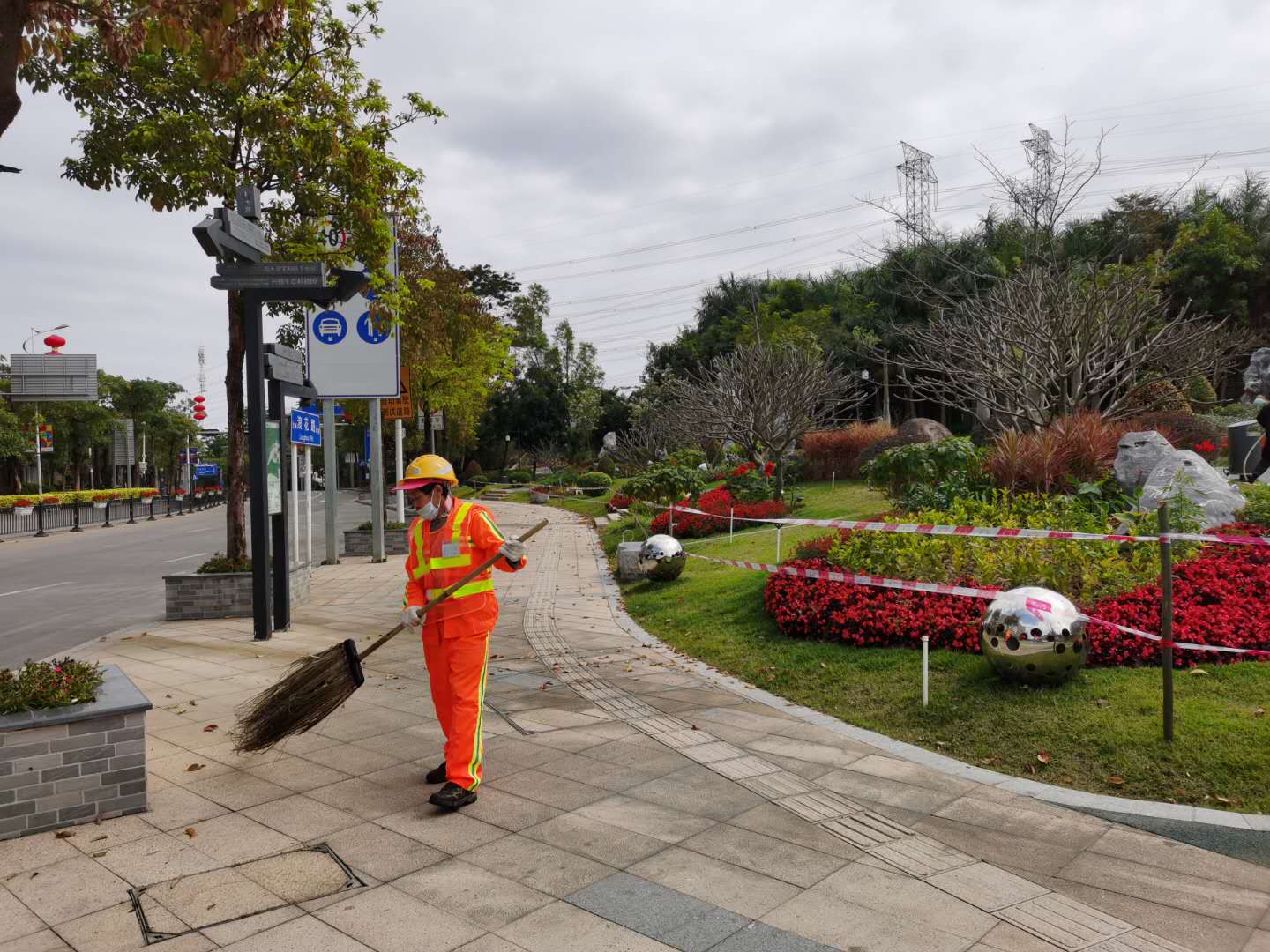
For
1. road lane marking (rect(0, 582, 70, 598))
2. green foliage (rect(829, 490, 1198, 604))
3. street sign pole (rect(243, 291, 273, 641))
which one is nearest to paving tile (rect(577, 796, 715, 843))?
green foliage (rect(829, 490, 1198, 604))

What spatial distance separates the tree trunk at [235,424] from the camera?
1188cm

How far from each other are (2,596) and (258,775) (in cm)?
1168

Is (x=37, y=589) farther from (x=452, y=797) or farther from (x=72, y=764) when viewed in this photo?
(x=452, y=797)

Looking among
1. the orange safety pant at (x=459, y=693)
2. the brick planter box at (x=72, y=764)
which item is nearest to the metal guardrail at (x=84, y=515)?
the brick planter box at (x=72, y=764)

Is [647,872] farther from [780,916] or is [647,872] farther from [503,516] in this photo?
[503,516]

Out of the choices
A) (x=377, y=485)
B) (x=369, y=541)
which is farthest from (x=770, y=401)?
(x=369, y=541)

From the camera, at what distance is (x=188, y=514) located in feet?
139

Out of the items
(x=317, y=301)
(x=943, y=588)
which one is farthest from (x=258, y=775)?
(x=317, y=301)

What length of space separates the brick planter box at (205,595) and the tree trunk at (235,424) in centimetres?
67

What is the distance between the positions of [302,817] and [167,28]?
4.51m

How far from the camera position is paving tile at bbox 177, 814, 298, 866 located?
412cm

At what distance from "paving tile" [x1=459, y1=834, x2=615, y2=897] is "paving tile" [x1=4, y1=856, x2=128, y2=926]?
142cm

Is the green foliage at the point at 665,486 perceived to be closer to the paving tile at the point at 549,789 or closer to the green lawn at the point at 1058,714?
the green lawn at the point at 1058,714

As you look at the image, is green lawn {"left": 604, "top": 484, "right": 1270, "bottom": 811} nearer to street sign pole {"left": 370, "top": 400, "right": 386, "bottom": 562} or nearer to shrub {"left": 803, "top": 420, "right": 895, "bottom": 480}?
street sign pole {"left": 370, "top": 400, "right": 386, "bottom": 562}
